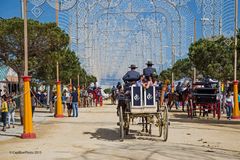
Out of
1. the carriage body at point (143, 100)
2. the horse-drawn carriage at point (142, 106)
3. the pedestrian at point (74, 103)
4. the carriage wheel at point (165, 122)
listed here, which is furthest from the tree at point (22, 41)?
the carriage wheel at point (165, 122)

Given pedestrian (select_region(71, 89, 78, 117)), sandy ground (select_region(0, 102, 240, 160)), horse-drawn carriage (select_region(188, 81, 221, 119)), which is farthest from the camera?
pedestrian (select_region(71, 89, 78, 117))

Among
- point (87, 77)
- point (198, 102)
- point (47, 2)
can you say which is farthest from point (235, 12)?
point (87, 77)

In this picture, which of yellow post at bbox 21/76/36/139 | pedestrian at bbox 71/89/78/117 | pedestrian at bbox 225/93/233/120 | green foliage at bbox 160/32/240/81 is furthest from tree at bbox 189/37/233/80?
yellow post at bbox 21/76/36/139

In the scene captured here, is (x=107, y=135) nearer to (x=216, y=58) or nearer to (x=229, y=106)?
(x=229, y=106)

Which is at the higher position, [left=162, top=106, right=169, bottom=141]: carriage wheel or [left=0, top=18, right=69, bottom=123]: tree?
[left=0, top=18, right=69, bottom=123]: tree

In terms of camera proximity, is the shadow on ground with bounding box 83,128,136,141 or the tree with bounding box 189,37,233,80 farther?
the tree with bounding box 189,37,233,80

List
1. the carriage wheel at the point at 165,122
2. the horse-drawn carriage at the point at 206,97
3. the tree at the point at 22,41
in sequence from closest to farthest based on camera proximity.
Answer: the carriage wheel at the point at 165,122 → the tree at the point at 22,41 → the horse-drawn carriage at the point at 206,97

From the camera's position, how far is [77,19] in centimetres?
3294

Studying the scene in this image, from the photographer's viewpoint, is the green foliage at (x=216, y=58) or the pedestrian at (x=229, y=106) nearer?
the pedestrian at (x=229, y=106)

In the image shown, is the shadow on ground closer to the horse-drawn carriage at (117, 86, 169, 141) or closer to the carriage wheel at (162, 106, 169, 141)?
the horse-drawn carriage at (117, 86, 169, 141)

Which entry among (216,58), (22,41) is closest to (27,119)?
(22,41)

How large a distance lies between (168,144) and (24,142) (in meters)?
4.37

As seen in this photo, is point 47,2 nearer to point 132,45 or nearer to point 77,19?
point 77,19

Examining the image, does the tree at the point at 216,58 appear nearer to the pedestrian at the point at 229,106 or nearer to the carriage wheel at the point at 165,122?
the pedestrian at the point at 229,106
